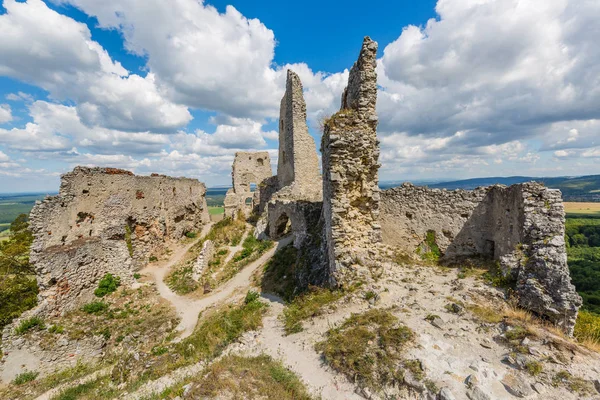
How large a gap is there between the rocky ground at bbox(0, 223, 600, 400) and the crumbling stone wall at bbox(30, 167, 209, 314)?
2990 millimetres

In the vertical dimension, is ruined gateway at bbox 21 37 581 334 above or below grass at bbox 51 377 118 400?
above

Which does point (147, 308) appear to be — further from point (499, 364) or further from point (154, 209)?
point (499, 364)

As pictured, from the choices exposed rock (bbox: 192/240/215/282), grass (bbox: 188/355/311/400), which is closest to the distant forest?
grass (bbox: 188/355/311/400)

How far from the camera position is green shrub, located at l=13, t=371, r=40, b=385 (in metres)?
9.45

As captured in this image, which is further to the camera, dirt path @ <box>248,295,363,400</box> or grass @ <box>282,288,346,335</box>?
grass @ <box>282,288,346,335</box>

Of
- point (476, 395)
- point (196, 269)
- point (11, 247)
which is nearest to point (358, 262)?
point (476, 395)

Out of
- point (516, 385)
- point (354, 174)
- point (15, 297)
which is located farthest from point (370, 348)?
point (15, 297)

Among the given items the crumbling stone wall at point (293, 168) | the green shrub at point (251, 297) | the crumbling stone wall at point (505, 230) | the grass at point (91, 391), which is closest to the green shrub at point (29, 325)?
the grass at point (91, 391)

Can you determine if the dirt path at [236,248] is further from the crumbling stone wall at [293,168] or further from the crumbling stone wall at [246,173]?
the crumbling stone wall at [246,173]

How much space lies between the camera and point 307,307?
877 cm

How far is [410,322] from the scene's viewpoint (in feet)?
22.1

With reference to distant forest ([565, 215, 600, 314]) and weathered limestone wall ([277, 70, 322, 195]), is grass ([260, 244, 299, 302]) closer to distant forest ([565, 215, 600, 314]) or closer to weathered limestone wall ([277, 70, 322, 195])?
weathered limestone wall ([277, 70, 322, 195])

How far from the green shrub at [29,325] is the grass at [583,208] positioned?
Answer: 110647mm

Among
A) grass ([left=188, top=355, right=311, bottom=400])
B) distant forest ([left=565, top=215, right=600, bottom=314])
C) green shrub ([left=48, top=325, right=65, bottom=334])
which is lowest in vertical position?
distant forest ([left=565, top=215, right=600, bottom=314])
